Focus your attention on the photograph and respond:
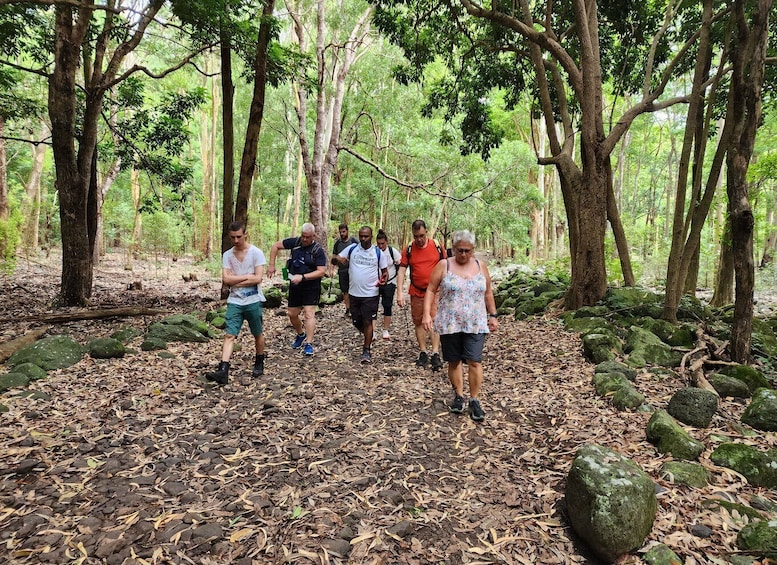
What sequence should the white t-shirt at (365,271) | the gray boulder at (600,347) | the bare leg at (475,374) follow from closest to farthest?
the bare leg at (475,374)
the gray boulder at (600,347)
the white t-shirt at (365,271)

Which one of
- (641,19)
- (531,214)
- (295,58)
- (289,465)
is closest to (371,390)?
(289,465)

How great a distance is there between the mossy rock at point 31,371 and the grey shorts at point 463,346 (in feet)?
14.0

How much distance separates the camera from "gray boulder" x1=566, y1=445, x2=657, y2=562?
2.36m

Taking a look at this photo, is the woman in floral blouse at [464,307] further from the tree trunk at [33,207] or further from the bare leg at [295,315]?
the tree trunk at [33,207]

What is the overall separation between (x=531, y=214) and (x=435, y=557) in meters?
27.3

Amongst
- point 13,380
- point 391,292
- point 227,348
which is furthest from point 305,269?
point 13,380

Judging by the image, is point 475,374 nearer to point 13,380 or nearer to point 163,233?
point 13,380

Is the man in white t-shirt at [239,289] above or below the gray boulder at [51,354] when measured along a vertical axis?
above

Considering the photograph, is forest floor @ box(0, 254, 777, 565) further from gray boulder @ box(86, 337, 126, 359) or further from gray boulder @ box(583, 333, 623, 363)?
Result: gray boulder @ box(583, 333, 623, 363)

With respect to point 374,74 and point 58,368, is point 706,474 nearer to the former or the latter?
point 58,368

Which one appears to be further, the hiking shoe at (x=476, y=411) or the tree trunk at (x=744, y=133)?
the tree trunk at (x=744, y=133)

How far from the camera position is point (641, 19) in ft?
28.7

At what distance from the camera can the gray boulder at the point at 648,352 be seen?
5262mm

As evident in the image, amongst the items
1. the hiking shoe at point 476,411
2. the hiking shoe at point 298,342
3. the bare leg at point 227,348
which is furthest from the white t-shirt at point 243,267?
the hiking shoe at point 476,411
